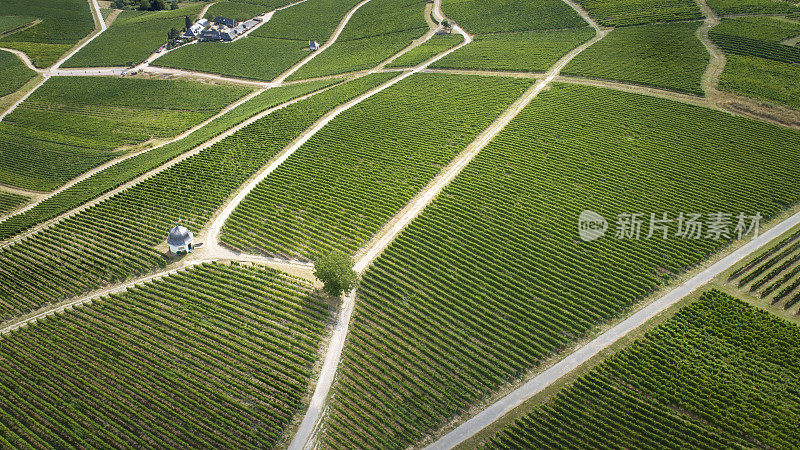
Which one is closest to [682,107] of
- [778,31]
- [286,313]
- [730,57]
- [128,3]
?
[730,57]

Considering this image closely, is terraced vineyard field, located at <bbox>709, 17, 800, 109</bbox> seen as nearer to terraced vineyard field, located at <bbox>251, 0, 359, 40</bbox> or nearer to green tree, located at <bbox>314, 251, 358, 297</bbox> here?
green tree, located at <bbox>314, 251, 358, 297</bbox>

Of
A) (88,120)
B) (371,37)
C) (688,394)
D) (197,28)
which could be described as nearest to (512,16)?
(371,37)

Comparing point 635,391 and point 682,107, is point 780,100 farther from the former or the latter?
point 635,391

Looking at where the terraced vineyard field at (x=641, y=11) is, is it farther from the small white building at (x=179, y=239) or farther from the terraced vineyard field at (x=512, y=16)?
the small white building at (x=179, y=239)

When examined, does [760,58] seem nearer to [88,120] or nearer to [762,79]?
[762,79]

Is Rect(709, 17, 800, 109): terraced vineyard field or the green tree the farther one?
Rect(709, 17, 800, 109): terraced vineyard field

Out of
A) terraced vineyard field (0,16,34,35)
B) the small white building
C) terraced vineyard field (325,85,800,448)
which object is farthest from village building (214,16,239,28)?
the small white building
